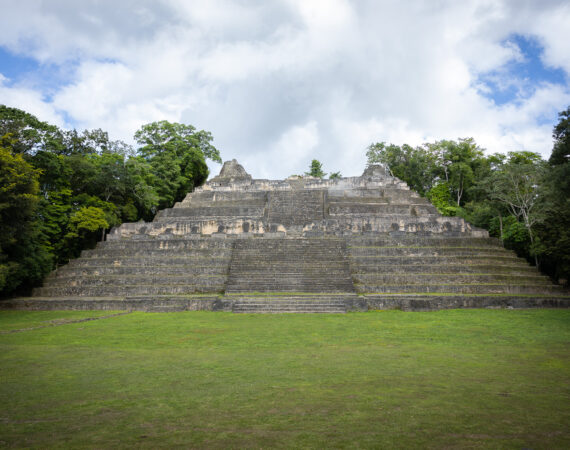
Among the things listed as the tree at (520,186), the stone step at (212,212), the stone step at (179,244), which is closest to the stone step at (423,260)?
the tree at (520,186)

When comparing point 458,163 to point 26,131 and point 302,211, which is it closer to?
point 302,211

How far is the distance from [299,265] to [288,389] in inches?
514

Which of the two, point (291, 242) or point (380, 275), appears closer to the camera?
point (380, 275)

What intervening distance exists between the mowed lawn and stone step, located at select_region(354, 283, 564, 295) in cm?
648

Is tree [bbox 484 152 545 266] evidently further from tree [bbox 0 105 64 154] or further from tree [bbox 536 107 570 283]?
tree [bbox 0 105 64 154]

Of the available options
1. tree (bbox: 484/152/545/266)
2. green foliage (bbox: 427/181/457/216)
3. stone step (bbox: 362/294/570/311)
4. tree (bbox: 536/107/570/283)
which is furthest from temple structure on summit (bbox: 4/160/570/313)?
green foliage (bbox: 427/181/457/216)

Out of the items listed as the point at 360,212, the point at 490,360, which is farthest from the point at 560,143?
the point at 360,212

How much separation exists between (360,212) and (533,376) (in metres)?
20.5

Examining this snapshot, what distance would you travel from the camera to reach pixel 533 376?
4.96 meters

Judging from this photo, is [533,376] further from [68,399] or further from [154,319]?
[154,319]

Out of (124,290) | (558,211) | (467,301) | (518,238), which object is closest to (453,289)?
(467,301)

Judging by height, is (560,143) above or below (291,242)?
above

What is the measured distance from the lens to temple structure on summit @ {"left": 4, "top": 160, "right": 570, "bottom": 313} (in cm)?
1430

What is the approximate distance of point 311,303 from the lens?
13.6 m
